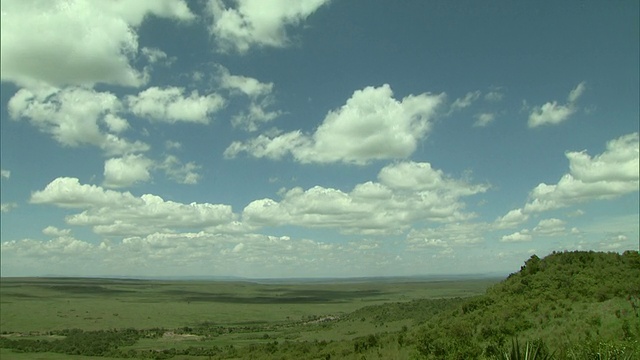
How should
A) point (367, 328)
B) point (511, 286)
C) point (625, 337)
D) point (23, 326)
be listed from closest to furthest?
1. point (625, 337)
2. point (511, 286)
3. point (367, 328)
4. point (23, 326)

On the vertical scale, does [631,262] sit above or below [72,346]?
above

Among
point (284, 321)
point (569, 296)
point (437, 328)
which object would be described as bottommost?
point (284, 321)

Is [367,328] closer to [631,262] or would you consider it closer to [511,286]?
[511,286]

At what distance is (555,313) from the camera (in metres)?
41.1

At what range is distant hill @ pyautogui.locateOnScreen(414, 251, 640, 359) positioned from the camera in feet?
114

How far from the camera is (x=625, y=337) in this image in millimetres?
33094

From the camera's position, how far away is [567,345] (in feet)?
112

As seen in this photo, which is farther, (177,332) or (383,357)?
(177,332)

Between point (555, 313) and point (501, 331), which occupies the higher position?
point (555, 313)

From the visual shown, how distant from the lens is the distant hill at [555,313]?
1364 inches

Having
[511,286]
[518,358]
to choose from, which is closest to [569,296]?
[511,286]

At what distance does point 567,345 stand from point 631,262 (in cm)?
1840

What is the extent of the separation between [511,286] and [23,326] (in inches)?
5343

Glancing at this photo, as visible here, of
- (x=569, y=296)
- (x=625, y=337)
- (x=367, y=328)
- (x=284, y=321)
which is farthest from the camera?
(x=284, y=321)
